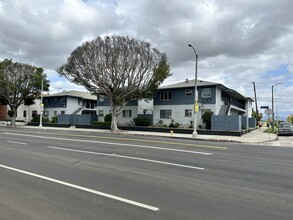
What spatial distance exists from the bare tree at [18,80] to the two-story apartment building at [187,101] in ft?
70.3

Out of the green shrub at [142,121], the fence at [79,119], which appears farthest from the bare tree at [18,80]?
the green shrub at [142,121]

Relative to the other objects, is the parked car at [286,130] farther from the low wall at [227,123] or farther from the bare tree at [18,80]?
the bare tree at [18,80]

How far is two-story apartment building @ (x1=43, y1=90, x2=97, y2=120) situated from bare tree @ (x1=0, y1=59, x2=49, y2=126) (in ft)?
28.6

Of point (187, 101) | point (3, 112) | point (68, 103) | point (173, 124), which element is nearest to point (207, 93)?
point (187, 101)

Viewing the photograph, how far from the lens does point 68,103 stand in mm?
58000

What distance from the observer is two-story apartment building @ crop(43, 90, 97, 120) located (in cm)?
5806

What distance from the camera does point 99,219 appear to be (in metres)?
4.88

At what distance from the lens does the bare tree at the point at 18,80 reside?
46.5 meters

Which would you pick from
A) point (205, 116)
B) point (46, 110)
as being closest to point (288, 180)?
point (205, 116)

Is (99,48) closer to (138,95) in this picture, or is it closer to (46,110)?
(138,95)

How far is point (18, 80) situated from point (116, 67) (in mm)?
23182

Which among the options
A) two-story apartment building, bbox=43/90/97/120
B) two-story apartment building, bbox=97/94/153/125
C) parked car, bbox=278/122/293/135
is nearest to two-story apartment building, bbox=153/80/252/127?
two-story apartment building, bbox=97/94/153/125

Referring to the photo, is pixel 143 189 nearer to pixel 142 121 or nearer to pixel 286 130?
pixel 286 130

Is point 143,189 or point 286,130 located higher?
point 286,130
